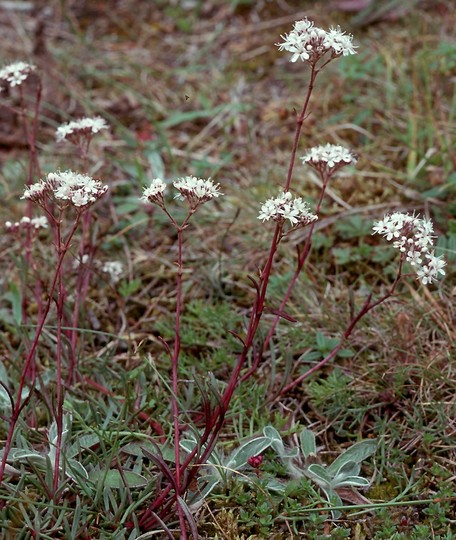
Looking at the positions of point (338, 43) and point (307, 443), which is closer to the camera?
point (338, 43)

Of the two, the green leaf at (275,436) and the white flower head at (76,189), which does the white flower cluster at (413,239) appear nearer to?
the green leaf at (275,436)

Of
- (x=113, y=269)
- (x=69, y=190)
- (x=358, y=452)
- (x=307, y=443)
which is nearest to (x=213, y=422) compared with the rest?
(x=307, y=443)

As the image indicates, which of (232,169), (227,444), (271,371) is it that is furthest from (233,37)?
(227,444)

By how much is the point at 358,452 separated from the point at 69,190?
1152mm

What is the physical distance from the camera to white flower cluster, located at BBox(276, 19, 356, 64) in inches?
75.5

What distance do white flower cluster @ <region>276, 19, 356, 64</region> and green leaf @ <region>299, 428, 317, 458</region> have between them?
1.11 metres

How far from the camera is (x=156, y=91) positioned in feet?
13.8

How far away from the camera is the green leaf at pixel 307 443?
218 cm

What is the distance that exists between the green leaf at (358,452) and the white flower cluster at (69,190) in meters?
1.06

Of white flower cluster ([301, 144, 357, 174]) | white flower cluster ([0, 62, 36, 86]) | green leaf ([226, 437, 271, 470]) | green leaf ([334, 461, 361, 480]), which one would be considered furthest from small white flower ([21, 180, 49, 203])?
green leaf ([334, 461, 361, 480])

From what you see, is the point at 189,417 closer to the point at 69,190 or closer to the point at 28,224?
the point at 69,190

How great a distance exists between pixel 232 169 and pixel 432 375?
1689mm

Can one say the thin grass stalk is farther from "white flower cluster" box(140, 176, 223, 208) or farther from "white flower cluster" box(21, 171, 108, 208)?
"white flower cluster" box(21, 171, 108, 208)

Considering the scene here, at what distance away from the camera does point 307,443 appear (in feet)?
7.17
